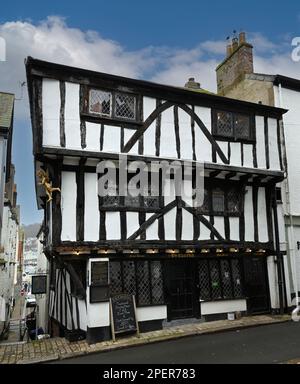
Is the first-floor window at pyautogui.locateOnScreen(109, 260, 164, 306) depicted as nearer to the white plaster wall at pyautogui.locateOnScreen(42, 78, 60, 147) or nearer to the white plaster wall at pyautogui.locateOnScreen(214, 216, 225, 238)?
the white plaster wall at pyautogui.locateOnScreen(214, 216, 225, 238)

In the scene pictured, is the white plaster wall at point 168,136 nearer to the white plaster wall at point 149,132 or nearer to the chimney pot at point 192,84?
the white plaster wall at point 149,132

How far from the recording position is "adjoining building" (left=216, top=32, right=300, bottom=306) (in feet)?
39.8

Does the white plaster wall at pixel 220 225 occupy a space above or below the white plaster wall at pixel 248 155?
below

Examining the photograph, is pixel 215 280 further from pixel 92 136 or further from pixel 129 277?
pixel 92 136

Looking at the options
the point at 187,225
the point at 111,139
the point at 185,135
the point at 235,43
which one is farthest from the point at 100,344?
the point at 235,43

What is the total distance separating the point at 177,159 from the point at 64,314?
6.25 meters

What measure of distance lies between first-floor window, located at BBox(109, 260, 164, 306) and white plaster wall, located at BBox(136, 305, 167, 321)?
0.13 m

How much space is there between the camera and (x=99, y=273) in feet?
30.2

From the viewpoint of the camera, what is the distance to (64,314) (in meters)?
11.8

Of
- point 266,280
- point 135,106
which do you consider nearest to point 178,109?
point 135,106

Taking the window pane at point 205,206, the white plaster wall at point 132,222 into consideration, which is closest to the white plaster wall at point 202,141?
the window pane at point 205,206

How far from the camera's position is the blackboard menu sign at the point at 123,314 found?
905 cm

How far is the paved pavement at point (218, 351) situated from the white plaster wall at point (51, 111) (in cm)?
510
